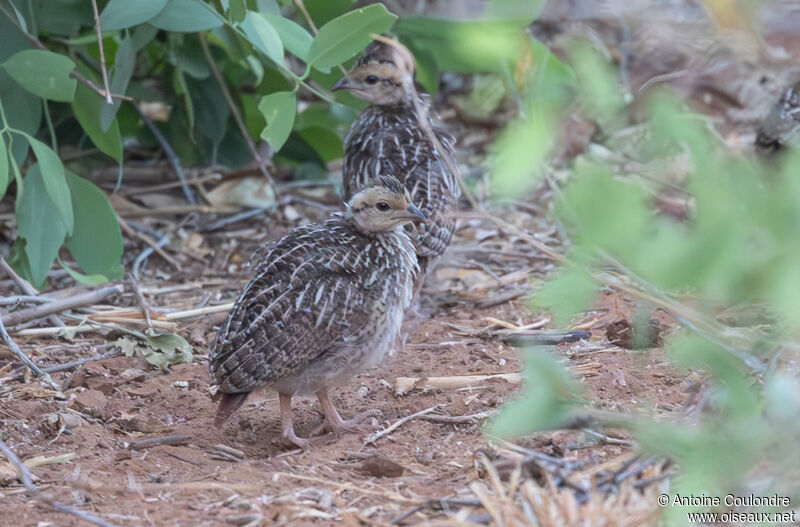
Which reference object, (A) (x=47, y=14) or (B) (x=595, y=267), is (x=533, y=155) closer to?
(B) (x=595, y=267)

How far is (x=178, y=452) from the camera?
161 inches

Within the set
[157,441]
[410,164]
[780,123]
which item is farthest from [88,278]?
[780,123]

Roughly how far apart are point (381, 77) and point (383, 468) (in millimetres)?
3051

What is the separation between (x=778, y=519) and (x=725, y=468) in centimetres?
64

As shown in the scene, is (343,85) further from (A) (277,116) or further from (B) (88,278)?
(B) (88,278)

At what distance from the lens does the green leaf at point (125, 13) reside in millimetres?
5105

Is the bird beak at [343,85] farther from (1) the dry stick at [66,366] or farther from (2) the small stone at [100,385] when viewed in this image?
(2) the small stone at [100,385]

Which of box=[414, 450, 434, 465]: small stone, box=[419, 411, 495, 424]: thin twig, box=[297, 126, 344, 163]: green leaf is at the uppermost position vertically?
box=[297, 126, 344, 163]: green leaf

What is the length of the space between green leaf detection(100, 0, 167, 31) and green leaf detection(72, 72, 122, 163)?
23.8 inches

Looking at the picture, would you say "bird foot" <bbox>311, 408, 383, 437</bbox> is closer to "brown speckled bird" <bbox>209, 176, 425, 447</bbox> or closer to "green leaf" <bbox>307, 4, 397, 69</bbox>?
"brown speckled bird" <bbox>209, 176, 425, 447</bbox>

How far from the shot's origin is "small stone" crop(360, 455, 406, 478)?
12.1ft

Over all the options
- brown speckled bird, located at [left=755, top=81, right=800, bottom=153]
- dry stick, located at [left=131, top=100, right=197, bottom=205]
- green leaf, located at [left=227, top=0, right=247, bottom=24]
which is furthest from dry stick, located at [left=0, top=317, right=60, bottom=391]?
brown speckled bird, located at [left=755, top=81, right=800, bottom=153]

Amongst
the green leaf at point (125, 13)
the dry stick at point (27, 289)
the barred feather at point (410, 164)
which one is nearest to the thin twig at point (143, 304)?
the dry stick at point (27, 289)

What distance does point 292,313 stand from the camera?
420 centimetres
